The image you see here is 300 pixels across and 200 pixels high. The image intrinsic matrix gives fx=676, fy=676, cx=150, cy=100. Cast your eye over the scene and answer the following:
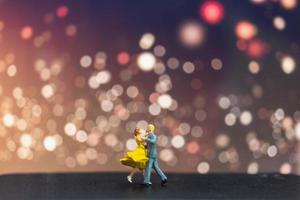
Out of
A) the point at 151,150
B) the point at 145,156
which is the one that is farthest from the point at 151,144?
the point at 145,156

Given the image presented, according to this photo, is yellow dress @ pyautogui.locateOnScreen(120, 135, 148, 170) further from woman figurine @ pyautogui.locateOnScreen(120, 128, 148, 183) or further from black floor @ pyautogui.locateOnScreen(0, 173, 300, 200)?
black floor @ pyautogui.locateOnScreen(0, 173, 300, 200)

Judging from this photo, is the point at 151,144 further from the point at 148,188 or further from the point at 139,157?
the point at 148,188

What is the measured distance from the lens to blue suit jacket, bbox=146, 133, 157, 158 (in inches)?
410

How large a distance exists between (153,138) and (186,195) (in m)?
1.32

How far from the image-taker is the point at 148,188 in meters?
10.3

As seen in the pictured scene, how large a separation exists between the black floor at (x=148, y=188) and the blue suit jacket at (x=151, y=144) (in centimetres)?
51

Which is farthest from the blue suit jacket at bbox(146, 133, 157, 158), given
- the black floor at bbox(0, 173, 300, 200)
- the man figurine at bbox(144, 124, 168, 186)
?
the black floor at bbox(0, 173, 300, 200)

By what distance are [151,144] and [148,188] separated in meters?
0.68

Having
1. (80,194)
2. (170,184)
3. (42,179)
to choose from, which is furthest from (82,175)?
(80,194)

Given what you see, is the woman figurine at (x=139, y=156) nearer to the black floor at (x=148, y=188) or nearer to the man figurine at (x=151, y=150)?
the man figurine at (x=151, y=150)

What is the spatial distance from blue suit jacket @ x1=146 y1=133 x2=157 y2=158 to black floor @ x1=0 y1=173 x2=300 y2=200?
1.68 ft

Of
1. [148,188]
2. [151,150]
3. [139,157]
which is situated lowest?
[148,188]

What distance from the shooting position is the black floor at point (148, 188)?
369 inches

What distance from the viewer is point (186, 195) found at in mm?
9422
